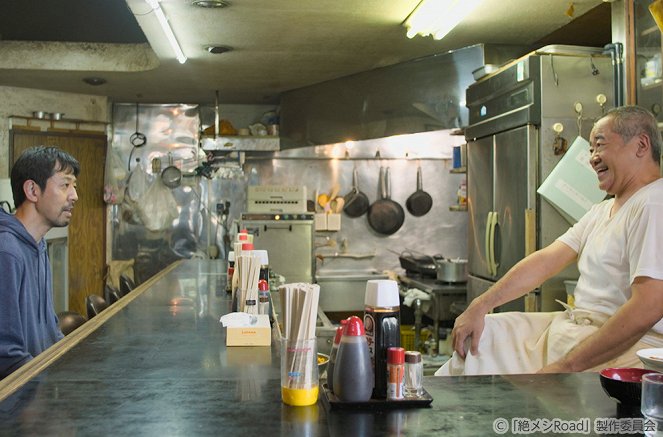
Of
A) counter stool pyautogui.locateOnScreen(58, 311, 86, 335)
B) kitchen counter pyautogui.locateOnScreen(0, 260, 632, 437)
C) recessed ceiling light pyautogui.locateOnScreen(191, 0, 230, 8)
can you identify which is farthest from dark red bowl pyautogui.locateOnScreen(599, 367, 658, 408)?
recessed ceiling light pyautogui.locateOnScreen(191, 0, 230, 8)

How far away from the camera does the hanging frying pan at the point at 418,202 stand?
7.75 metres

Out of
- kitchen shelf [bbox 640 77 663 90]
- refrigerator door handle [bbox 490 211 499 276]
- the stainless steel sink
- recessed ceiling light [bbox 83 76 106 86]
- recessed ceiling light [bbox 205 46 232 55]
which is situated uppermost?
recessed ceiling light [bbox 83 76 106 86]

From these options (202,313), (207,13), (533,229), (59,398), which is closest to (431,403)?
(59,398)

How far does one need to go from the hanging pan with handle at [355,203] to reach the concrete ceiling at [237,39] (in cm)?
146

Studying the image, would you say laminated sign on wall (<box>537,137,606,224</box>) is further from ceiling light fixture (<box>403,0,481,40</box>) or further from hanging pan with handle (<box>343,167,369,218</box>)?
hanging pan with handle (<box>343,167,369,218</box>)

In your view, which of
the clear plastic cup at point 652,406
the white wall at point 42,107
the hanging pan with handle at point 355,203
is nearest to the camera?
the clear plastic cup at point 652,406

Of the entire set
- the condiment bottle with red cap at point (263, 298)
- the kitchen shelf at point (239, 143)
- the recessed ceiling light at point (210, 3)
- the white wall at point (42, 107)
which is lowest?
the condiment bottle with red cap at point (263, 298)

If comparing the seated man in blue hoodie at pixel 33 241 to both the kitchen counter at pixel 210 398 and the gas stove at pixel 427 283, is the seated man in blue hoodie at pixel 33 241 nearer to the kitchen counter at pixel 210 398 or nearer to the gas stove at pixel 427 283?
the kitchen counter at pixel 210 398

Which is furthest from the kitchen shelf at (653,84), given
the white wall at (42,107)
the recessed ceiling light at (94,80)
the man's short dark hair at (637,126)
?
the white wall at (42,107)

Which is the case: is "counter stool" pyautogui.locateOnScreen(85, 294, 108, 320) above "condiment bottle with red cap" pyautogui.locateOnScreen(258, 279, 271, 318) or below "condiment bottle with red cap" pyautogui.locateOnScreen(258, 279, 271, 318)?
below

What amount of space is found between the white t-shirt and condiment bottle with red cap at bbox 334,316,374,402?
1403 mm

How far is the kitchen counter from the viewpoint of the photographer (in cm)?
139

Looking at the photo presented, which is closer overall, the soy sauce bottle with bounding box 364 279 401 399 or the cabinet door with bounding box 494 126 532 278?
the soy sauce bottle with bounding box 364 279 401 399

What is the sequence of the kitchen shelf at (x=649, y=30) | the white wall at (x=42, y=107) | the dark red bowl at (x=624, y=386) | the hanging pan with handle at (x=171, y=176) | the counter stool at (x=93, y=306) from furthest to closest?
the hanging pan with handle at (x=171, y=176)
the white wall at (x=42, y=107)
the kitchen shelf at (x=649, y=30)
the counter stool at (x=93, y=306)
the dark red bowl at (x=624, y=386)
